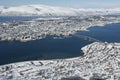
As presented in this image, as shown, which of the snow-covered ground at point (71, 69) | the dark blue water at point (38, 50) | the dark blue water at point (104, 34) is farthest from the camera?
the dark blue water at point (104, 34)

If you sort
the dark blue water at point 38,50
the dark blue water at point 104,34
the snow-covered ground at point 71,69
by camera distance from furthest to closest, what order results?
the dark blue water at point 104,34 → the dark blue water at point 38,50 → the snow-covered ground at point 71,69

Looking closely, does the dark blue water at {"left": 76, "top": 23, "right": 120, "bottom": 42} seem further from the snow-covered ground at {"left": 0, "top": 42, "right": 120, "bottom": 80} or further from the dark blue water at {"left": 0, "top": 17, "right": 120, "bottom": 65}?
the snow-covered ground at {"left": 0, "top": 42, "right": 120, "bottom": 80}

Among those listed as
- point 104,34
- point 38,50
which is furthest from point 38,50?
point 104,34

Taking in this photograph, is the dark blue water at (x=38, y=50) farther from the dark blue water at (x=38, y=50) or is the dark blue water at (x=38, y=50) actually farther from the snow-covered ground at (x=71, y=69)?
the snow-covered ground at (x=71, y=69)

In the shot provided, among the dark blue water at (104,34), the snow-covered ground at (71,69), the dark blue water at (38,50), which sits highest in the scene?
the snow-covered ground at (71,69)

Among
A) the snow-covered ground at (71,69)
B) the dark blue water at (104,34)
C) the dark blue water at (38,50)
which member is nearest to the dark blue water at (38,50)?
the dark blue water at (38,50)

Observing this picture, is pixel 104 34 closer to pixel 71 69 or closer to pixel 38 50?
pixel 38 50

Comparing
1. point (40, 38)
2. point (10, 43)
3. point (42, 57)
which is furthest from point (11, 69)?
point (40, 38)

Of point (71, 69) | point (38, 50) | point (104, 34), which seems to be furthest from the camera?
point (104, 34)

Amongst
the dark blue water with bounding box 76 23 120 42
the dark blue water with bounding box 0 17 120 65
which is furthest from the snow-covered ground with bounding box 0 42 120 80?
the dark blue water with bounding box 76 23 120 42
